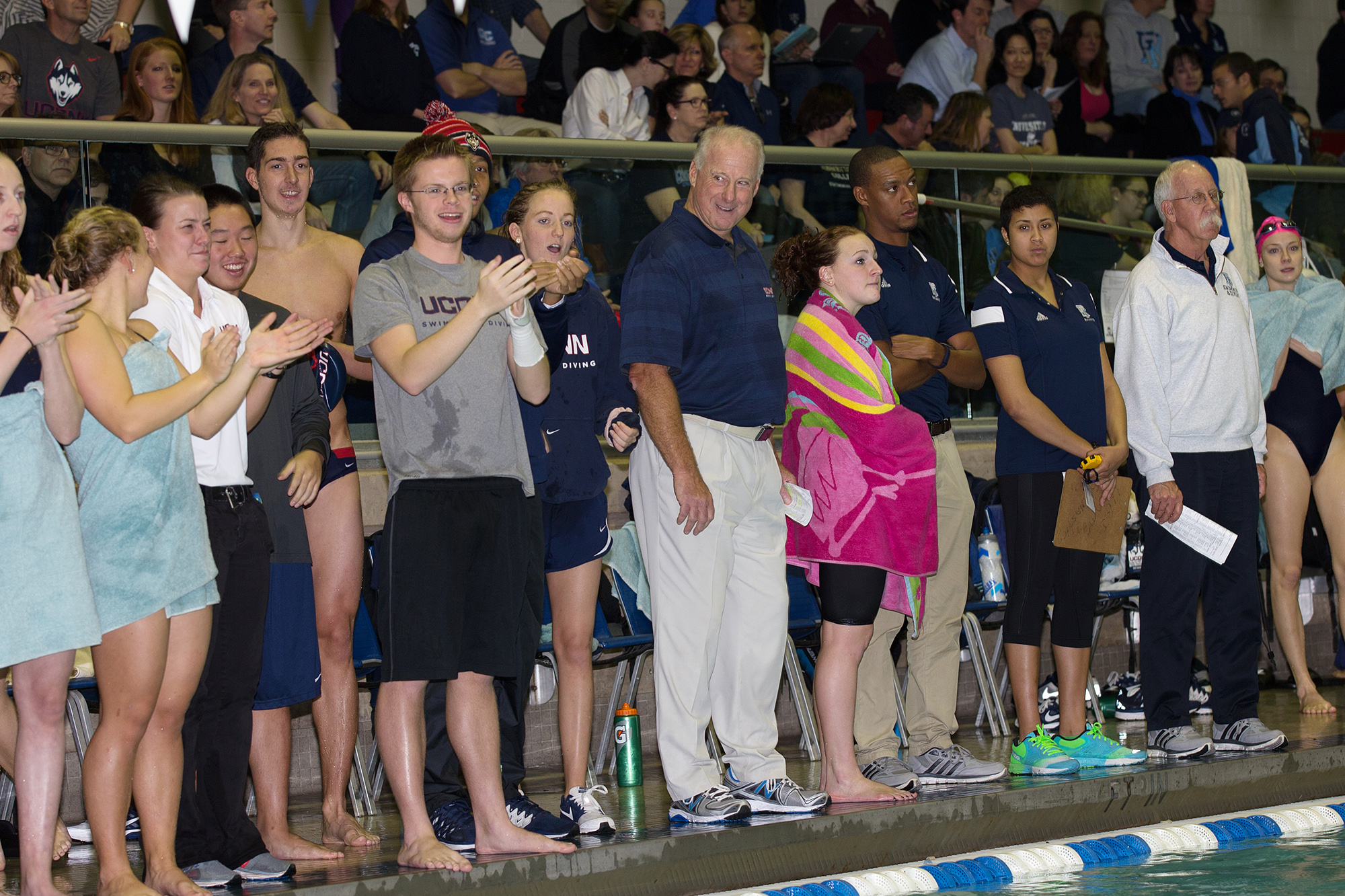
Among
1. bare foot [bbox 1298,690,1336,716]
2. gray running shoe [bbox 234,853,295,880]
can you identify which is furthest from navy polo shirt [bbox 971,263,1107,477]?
gray running shoe [bbox 234,853,295,880]

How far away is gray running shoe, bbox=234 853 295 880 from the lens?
369cm

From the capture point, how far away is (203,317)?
387cm

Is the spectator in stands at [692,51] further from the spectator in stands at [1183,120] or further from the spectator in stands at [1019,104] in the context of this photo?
the spectator in stands at [1183,120]

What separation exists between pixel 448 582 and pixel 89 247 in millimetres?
1222

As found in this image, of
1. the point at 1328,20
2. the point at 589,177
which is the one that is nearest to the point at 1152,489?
the point at 589,177

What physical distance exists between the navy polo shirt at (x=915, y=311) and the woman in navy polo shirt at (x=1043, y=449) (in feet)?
0.45

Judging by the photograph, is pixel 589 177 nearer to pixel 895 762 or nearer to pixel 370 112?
pixel 370 112

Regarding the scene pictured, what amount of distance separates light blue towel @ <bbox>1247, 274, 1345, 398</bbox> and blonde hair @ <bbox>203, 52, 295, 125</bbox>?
14.0 feet

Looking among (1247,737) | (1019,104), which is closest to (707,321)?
(1247,737)

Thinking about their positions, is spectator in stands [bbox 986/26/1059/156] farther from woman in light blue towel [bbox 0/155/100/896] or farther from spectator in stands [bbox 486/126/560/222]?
woman in light blue towel [bbox 0/155/100/896]

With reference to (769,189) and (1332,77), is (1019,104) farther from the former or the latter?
(1332,77)

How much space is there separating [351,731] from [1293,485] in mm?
4387

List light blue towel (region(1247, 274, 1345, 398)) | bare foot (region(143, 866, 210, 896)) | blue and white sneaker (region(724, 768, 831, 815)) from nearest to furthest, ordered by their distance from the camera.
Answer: bare foot (region(143, 866, 210, 896)), blue and white sneaker (region(724, 768, 831, 815)), light blue towel (region(1247, 274, 1345, 398))

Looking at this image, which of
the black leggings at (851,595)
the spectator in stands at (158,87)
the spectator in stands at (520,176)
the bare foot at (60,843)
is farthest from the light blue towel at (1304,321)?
the bare foot at (60,843)
